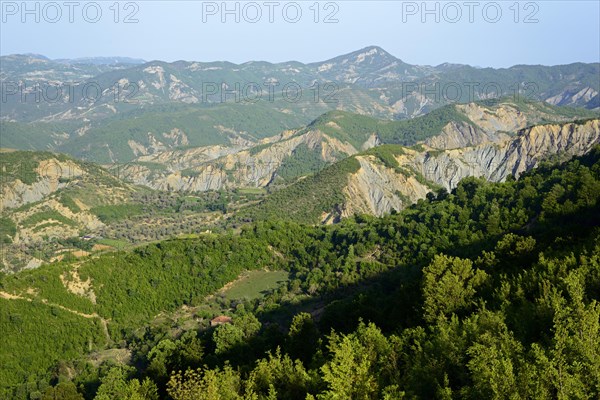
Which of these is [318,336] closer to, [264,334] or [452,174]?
[264,334]

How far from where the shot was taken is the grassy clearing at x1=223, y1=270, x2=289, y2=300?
87562mm

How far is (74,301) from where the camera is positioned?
82625mm

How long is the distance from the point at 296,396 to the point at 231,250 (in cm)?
6392

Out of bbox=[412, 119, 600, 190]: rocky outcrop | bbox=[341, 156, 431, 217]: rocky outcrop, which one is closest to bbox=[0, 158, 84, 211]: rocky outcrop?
bbox=[341, 156, 431, 217]: rocky outcrop

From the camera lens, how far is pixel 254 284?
90.9 m

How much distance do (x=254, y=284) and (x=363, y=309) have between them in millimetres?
39713

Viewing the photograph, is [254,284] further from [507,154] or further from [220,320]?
[507,154]

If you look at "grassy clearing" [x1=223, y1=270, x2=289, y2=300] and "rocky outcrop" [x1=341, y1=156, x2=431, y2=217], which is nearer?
"grassy clearing" [x1=223, y1=270, x2=289, y2=300]

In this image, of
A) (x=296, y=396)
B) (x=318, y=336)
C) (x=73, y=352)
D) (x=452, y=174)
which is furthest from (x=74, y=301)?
(x=452, y=174)

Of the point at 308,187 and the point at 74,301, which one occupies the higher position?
the point at 308,187

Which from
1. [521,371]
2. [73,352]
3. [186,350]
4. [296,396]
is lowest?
[73,352]

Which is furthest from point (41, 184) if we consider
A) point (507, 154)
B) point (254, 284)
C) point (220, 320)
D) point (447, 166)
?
point (507, 154)

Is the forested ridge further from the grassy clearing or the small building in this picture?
the small building

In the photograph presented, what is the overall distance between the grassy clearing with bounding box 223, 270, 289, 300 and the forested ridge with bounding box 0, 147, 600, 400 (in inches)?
79.5
